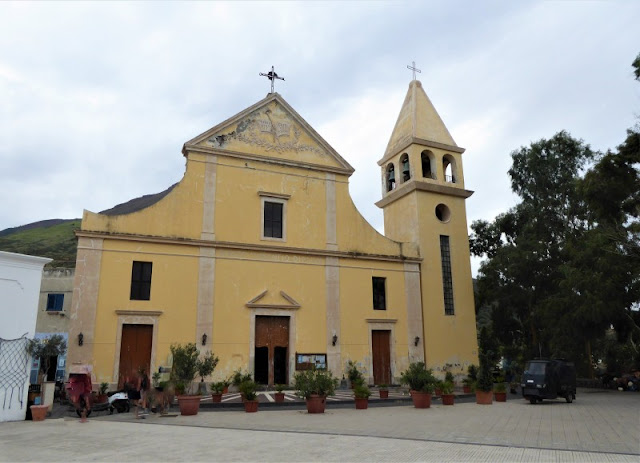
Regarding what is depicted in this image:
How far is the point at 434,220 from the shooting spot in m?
24.1

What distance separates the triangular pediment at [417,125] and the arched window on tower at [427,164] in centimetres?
74

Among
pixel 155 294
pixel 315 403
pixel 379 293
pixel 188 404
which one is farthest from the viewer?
pixel 379 293

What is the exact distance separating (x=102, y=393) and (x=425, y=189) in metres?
16.9

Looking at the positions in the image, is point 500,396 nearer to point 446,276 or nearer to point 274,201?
point 446,276

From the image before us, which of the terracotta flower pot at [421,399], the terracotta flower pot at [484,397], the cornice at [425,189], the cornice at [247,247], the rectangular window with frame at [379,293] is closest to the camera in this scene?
the terracotta flower pot at [421,399]

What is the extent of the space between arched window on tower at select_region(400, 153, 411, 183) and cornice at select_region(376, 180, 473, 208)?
0.95 meters

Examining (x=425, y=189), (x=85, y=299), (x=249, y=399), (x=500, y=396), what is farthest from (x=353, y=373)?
(x=85, y=299)

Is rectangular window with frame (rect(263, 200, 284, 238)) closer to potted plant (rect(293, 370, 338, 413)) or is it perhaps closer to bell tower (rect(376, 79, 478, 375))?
bell tower (rect(376, 79, 478, 375))

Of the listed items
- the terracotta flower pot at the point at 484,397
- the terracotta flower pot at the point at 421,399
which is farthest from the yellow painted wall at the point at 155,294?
the terracotta flower pot at the point at 484,397

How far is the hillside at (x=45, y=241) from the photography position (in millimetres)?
65500

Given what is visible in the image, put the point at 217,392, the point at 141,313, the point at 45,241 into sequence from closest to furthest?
the point at 217,392 → the point at 141,313 → the point at 45,241

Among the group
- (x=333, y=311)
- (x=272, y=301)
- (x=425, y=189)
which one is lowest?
(x=333, y=311)

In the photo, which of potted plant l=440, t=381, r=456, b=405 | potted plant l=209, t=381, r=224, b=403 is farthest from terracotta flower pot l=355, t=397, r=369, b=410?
potted plant l=209, t=381, r=224, b=403

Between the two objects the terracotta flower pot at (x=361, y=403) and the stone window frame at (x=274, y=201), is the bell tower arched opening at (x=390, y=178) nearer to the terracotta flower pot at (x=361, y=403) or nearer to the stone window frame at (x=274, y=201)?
the stone window frame at (x=274, y=201)
